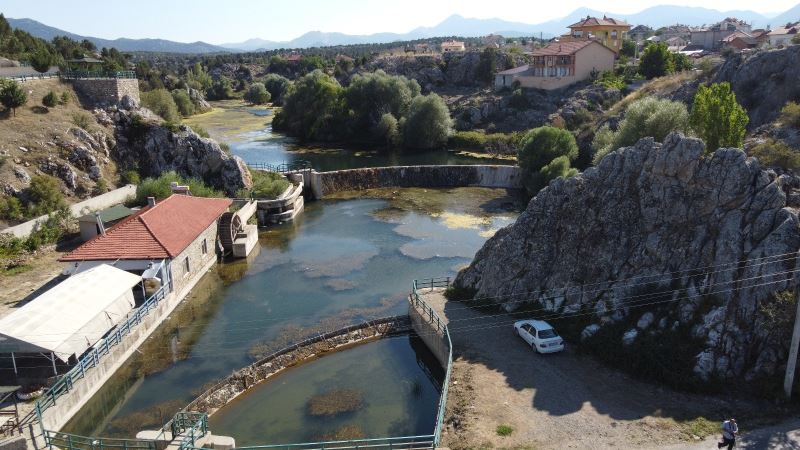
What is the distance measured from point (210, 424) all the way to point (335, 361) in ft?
23.5

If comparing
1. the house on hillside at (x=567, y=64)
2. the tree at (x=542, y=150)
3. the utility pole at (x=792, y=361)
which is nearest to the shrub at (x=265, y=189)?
the tree at (x=542, y=150)

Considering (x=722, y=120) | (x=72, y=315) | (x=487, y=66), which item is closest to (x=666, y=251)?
(x=722, y=120)

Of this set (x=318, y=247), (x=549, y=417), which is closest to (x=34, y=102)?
(x=318, y=247)

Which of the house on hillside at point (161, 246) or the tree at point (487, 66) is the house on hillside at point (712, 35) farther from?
the house on hillside at point (161, 246)

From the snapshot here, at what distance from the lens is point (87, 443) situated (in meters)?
21.6

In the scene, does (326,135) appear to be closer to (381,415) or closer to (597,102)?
(597,102)

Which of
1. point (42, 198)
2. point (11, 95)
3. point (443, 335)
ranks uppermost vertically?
point (11, 95)

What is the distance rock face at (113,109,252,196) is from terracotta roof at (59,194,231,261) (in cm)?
1779

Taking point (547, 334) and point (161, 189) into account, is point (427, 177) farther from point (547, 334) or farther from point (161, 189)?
point (547, 334)

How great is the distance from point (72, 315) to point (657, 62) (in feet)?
314

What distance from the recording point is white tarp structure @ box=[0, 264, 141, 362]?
2416 centimetres

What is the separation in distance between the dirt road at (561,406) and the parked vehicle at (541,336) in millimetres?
359

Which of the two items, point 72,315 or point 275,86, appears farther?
point 275,86

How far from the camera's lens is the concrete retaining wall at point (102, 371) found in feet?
76.9
